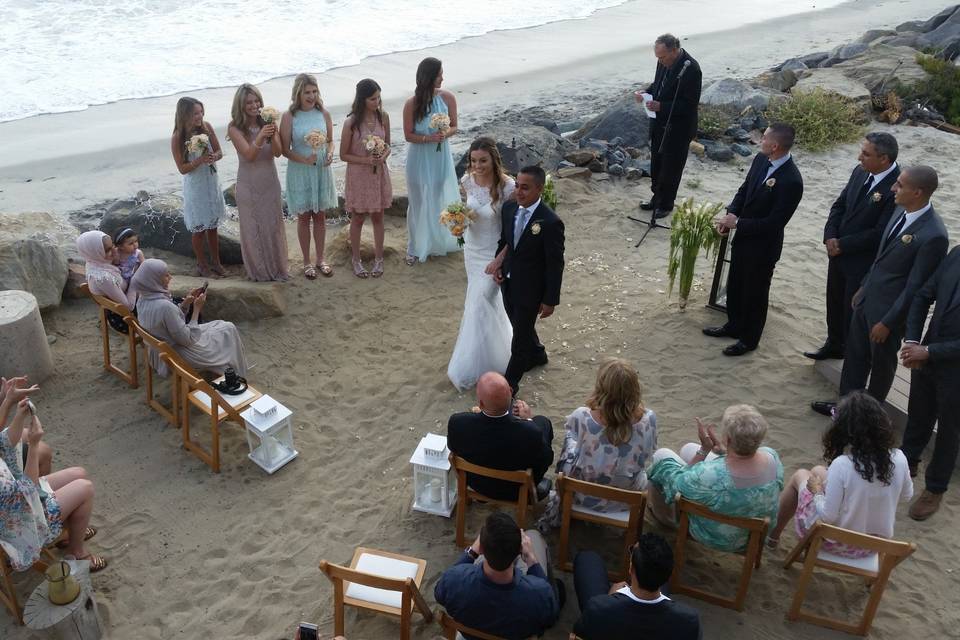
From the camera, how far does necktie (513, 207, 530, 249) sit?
637 cm

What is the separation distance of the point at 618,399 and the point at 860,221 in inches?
127

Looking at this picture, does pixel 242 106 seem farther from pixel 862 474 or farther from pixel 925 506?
pixel 925 506

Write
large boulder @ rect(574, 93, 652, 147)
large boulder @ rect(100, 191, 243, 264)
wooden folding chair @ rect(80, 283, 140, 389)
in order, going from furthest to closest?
1. large boulder @ rect(574, 93, 652, 147)
2. large boulder @ rect(100, 191, 243, 264)
3. wooden folding chair @ rect(80, 283, 140, 389)

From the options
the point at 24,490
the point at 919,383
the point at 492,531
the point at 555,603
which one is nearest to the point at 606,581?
the point at 555,603

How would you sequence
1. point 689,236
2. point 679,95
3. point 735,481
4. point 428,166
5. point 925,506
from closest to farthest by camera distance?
1. point 735,481
2. point 925,506
3. point 689,236
4. point 428,166
5. point 679,95

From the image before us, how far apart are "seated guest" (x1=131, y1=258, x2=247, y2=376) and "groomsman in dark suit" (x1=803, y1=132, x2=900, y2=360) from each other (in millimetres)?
5391

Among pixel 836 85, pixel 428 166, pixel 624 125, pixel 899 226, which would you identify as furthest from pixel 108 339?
pixel 836 85

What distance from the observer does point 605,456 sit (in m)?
5.05

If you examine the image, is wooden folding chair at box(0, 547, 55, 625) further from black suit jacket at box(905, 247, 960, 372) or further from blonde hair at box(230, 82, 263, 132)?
black suit jacket at box(905, 247, 960, 372)

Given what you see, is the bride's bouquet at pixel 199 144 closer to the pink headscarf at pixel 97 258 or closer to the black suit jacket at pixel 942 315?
the pink headscarf at pixel 97 258

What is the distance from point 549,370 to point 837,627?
339 cm

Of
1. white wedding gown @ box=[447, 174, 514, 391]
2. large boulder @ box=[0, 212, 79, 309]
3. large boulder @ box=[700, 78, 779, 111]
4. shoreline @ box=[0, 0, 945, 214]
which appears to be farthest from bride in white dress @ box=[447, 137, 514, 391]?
large boulder @ box=[700, 78, 779, 111]

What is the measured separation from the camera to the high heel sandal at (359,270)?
29.9ft

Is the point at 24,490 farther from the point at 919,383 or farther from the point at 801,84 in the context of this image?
the point at 801,84
